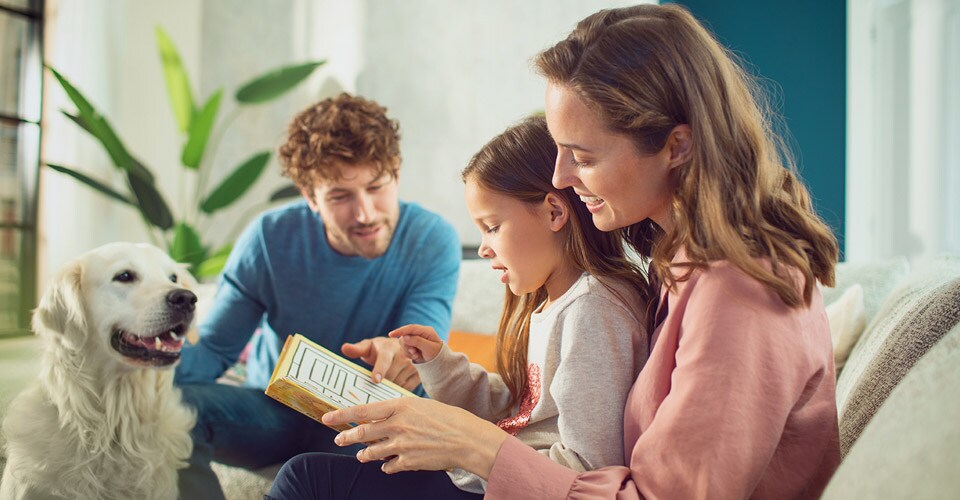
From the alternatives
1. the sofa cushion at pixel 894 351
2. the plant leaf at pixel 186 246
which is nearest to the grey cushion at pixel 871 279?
the sofa cushion at pixel 894 351

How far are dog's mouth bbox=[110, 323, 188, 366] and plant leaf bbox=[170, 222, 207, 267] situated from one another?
7.71ft

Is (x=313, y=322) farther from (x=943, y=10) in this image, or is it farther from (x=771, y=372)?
(x=943, y=10)

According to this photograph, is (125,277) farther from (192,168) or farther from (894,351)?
(192,168)

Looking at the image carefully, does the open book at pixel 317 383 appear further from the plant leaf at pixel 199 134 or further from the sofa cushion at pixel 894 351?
the plant leaf at pixel 199 134

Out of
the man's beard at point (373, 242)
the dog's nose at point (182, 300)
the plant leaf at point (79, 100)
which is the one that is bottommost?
the dog's nose at point (182, 300)

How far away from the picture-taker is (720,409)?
0.83 metres

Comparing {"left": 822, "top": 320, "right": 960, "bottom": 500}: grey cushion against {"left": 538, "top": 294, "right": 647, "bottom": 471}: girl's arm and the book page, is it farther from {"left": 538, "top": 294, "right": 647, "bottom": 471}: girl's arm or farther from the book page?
the book page

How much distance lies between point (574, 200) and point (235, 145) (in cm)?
361

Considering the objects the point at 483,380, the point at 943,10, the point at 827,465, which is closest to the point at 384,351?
the point at 483,380

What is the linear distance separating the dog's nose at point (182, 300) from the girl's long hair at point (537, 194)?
58 centimetres

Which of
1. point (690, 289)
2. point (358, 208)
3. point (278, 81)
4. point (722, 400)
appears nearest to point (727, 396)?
point (722, 400)

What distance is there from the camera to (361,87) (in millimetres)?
4379

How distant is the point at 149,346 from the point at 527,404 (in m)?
0.71

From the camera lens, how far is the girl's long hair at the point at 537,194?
1.16m
